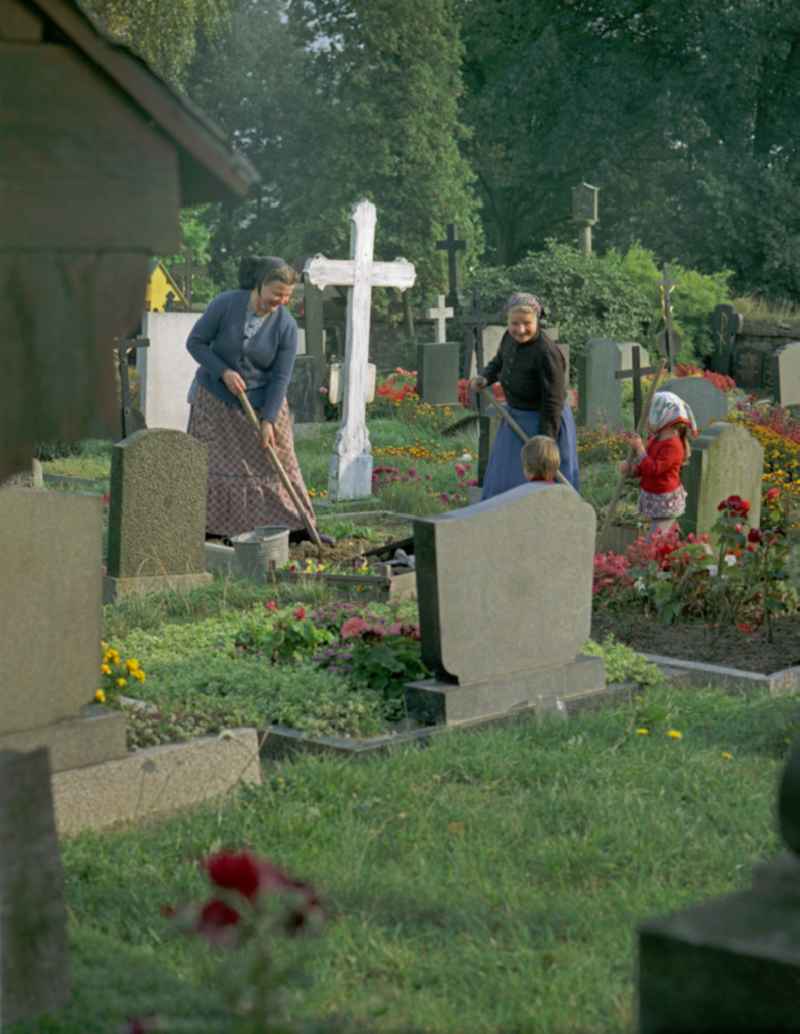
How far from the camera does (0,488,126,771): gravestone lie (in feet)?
16.8

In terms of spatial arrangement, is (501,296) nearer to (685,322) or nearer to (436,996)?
(685,322)

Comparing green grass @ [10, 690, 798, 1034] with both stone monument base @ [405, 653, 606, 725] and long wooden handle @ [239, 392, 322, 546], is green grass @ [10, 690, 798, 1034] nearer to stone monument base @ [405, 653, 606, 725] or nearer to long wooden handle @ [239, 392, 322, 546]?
stone monument base @ [405, 653, 606, 725]

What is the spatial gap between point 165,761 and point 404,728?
1245 mm

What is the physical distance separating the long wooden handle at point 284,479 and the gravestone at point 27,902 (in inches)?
252

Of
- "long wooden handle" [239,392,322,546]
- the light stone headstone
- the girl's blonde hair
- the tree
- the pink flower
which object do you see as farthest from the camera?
the tree

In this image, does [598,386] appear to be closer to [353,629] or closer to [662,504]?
[662,504]

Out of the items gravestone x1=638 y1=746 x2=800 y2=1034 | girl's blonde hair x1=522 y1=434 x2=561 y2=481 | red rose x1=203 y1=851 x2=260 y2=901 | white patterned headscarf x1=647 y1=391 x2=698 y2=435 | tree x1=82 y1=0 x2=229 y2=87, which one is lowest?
gravestone x1=638 y1=746 x2=800 y2=1034

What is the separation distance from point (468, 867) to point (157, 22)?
17253 mm

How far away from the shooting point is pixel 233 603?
865 centimetres

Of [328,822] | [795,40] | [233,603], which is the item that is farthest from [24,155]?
[795,40]

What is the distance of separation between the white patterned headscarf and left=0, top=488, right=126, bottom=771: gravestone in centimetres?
555

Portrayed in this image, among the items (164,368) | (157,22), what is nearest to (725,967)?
(164,368)

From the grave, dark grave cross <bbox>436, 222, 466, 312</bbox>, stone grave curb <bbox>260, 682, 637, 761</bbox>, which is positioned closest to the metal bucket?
stone grave curb <bbox>260, 682, 637, 761</bbox>

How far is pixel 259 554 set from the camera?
9.55 meters
